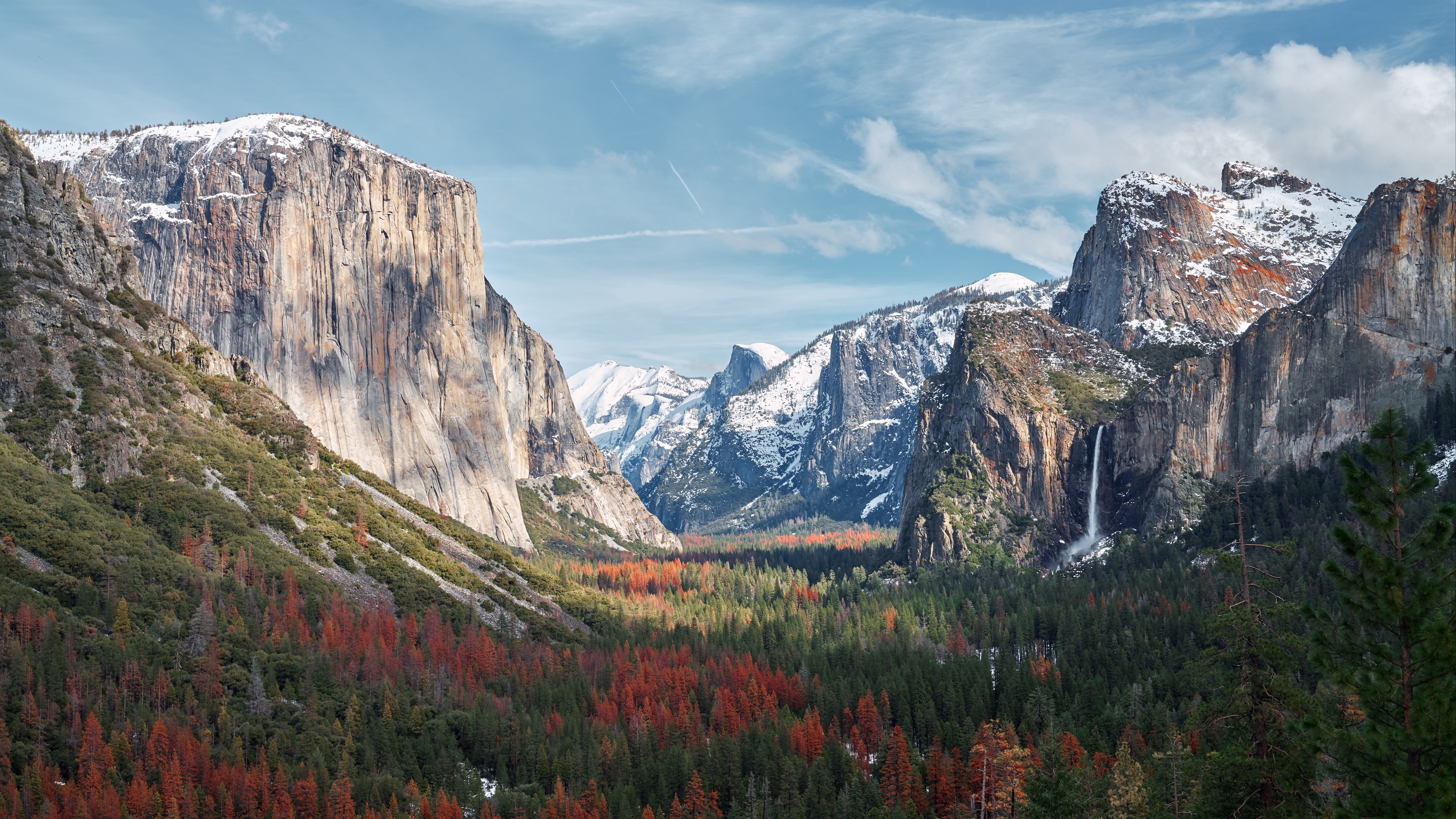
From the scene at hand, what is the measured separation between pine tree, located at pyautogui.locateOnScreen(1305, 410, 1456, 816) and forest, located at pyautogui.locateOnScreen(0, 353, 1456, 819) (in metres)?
0.09

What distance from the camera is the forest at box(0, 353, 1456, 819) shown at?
100 feet

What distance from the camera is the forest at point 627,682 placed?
30.6 meters

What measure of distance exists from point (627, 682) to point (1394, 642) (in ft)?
344

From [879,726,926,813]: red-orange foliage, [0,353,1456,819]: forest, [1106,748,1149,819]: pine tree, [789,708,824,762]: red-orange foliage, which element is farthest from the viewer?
[789,708,824,762]: red-orange foliage

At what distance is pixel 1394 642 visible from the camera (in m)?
30.3

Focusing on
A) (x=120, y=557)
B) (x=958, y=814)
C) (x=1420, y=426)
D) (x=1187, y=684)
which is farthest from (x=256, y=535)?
(x=1420, y=426)

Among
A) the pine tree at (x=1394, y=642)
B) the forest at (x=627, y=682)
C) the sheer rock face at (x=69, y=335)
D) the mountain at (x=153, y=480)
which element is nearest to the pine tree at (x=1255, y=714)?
the forest at (x=627, y=682)

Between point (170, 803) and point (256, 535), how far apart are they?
63646mm

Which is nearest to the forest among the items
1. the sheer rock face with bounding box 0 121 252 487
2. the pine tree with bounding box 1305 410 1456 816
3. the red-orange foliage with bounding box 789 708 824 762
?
the pine tree with bounding box 1305 410 1456 816

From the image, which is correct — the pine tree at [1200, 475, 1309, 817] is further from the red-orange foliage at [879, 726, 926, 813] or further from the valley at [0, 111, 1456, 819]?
the red-orange foliage at [879, 726, 926, 813]

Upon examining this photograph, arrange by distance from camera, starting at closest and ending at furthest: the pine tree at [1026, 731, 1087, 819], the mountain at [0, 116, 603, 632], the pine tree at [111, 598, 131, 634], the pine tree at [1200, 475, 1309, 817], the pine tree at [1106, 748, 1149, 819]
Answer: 1. the pine tree at [1200, 475, 1309, 817]
2. the pine tree at [1026, 731, 1087, 819]
3. the pine tree at [1106, 748, 1149, 819]
4. the pine tree at [111, 598, 131, 634]
5. the mountain at [0, 116, 603, 632]

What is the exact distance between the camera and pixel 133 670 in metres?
96.5

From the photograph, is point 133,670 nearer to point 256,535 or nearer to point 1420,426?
point 256,535

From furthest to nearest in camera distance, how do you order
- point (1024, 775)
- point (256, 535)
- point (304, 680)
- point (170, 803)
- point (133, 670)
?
point (256, 535) → point (304, 680) → point (133, 670) → point (170, 803) → point (1024, 775)
